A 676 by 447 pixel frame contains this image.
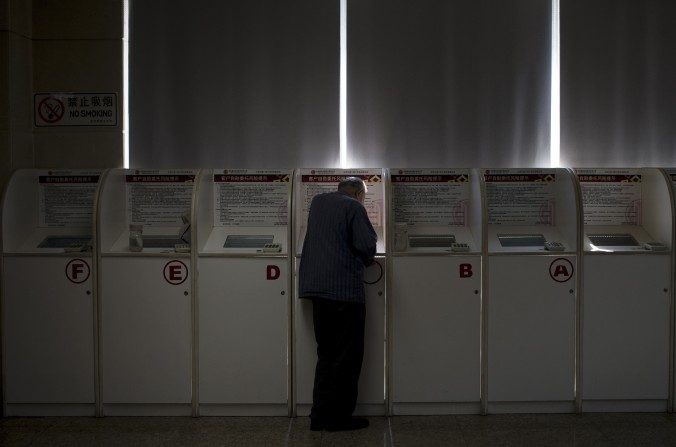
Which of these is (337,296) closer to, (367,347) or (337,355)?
(337,355)

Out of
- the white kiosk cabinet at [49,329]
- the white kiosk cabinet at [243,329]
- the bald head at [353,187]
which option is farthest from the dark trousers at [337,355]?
the white kiosk cabinet at [49,329]

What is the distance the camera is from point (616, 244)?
425 centimetres

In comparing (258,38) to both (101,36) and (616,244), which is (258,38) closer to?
(101,36)

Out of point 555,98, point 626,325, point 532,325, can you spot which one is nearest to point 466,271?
point 532,325

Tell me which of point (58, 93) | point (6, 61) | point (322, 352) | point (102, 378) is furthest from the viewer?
point (58, 93)

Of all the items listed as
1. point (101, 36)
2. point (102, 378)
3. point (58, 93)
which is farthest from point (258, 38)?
point (102, 378)

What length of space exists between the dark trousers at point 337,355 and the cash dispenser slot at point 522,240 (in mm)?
1151

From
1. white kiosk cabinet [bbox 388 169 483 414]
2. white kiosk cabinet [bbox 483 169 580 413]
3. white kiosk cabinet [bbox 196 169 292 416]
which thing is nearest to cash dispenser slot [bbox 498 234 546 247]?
white kiosk cabinet [bbox 483 169 580 413]

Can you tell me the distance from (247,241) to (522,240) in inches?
77.0

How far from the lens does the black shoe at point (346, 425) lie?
3822 millimetres

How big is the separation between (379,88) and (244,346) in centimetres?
233

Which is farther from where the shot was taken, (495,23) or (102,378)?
(495,23)

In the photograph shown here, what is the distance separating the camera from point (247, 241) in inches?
166

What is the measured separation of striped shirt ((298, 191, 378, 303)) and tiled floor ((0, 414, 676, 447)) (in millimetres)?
884
